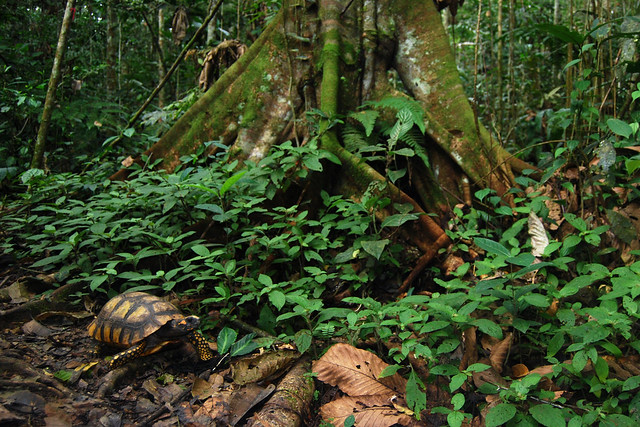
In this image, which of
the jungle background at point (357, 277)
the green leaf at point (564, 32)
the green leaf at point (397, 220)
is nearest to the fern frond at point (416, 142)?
the jungle background at point (357, 277)

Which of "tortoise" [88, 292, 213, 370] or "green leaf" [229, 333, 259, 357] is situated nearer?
"green leaf" [229, 333, 259, 357]

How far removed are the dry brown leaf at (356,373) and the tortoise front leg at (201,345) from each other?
0.77 m

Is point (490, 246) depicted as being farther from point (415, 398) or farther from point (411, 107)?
point (411, 107)

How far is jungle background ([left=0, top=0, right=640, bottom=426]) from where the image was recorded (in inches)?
92.9

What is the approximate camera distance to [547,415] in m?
2.00

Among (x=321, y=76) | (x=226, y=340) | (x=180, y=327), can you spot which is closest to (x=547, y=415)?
(x=226, y=340)

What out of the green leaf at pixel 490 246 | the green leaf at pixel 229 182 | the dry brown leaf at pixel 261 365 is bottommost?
the dry brown leaf at pixel 261 365

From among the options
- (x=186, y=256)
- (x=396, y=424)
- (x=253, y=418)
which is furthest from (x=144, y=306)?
(x=396, y=424)

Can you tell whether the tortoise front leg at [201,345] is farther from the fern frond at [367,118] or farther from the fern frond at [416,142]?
the fern frond at [416,142]

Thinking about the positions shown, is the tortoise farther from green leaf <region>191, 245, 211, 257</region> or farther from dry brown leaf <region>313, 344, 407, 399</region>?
dry brown leaf <region>313, 344, 407, 399</region>

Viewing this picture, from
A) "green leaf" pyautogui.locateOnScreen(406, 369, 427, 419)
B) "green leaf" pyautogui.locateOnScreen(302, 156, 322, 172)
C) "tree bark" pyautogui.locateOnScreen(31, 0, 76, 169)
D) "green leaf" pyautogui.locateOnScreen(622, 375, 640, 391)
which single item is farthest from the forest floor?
"tree bark" pyautogui.locateOnScreen(31, 0, 76, 169)

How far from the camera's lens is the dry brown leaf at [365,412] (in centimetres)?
227

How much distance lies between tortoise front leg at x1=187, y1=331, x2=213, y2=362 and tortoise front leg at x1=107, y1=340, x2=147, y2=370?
1.00 ft

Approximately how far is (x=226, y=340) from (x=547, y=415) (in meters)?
1.79
